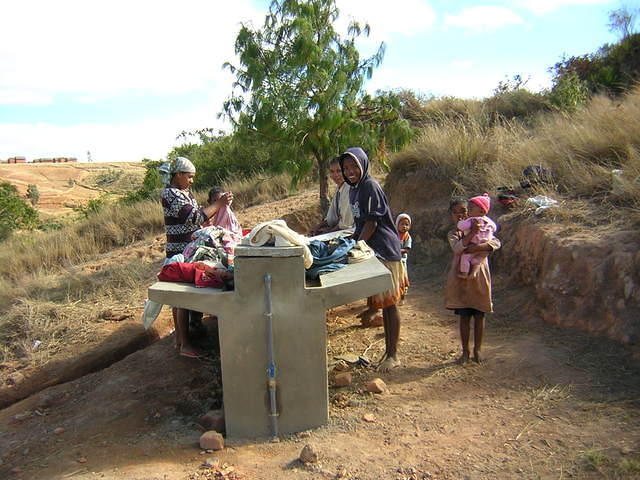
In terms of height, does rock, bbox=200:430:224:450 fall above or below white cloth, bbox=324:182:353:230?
below

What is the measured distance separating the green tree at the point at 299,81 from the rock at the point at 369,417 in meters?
4.34

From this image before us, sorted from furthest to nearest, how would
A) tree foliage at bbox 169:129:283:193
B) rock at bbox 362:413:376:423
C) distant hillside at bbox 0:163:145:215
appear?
distant hillside at bbox 0:163:145:215 < tree foliage at bbox 169:129:283:193 < rock at bbox 362:413:376:423

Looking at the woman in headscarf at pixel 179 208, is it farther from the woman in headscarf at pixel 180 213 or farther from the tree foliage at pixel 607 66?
the tree foliage at pixel 607 66

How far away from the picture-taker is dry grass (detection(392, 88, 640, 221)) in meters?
5.69

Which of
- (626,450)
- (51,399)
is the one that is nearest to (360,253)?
(626,450)

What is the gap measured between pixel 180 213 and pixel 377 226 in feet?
5.45

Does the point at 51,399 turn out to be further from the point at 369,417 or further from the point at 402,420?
the point at 402,420

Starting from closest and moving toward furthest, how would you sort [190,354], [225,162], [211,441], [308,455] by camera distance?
[308,455] → [211,441] → [190,354] → [225,162]

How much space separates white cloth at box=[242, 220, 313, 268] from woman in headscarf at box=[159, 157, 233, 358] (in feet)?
4.25

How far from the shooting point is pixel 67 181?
2206 inches

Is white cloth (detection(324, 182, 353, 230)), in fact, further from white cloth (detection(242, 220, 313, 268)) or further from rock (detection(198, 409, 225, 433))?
rock (detection(198, 409, 225, 433))

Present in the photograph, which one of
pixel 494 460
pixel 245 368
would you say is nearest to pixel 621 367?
pixel 494 460

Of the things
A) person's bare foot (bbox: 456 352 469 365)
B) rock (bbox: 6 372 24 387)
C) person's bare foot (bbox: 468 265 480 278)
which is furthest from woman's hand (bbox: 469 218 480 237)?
rock (bbox: 6 372 24 387)

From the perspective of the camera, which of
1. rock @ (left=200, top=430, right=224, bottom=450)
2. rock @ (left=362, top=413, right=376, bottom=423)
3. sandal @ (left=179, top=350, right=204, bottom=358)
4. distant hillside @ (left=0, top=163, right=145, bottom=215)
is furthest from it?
distant hillside @ (left=0, top=163, right=145, bottom=215)
